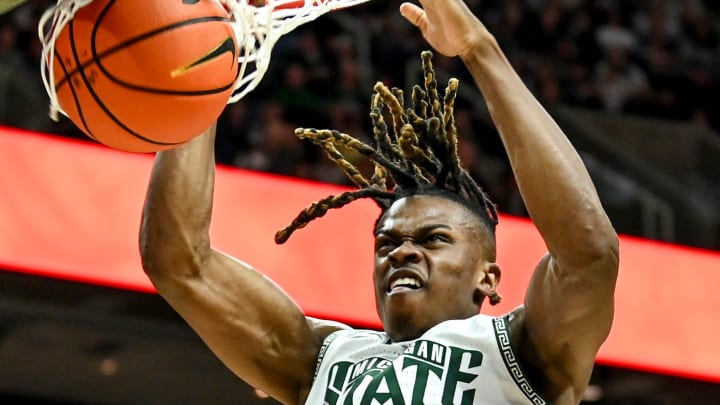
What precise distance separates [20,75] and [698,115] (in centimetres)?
487

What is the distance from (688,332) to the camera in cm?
680

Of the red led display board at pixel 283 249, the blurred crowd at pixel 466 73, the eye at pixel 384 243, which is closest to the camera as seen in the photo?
the eye at pixel 384 243

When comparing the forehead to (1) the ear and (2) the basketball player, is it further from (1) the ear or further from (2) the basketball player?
(1) the ear

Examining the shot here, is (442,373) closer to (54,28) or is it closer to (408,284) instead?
(408,284)

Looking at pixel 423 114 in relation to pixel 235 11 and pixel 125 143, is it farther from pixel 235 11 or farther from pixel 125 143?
pixel 125 143

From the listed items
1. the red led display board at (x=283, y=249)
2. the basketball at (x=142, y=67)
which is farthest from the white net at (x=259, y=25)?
the red led display board at (x=283, y=249)

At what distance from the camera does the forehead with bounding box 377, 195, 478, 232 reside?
9.96 feet

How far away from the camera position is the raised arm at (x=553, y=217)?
262 cm

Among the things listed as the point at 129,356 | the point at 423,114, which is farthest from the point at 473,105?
the point at 423,114

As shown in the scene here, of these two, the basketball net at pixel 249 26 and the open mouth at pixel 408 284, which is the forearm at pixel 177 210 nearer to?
the basketball net at pixel 249 26

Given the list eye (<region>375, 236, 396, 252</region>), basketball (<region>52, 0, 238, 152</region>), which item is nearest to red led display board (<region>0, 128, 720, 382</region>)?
eye (<region>375, 236, 396, 252</region>)

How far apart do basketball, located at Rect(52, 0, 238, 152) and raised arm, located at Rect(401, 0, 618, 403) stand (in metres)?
0.51

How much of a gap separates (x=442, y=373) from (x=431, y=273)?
261 millimetres

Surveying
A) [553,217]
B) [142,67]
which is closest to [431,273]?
[553,217]
